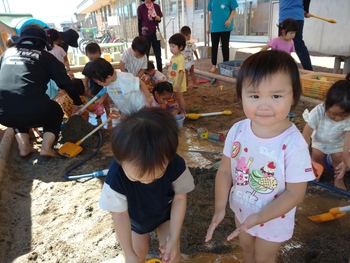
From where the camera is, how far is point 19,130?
125 inches

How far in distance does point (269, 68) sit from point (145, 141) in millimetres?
525

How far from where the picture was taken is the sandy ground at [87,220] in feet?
5.75

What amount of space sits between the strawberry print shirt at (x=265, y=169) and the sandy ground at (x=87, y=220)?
62cm

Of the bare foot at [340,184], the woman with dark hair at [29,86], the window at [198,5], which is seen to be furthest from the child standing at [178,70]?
the window at [198,5]

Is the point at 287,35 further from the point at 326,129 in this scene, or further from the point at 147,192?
the point at 147,192

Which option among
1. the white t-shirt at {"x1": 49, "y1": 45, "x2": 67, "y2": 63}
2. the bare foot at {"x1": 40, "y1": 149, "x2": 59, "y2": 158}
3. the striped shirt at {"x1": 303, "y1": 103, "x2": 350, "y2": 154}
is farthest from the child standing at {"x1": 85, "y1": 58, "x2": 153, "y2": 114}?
the striped shirt at {"x1": 303, "y1": 103, "x2": 350, "y2": 154}

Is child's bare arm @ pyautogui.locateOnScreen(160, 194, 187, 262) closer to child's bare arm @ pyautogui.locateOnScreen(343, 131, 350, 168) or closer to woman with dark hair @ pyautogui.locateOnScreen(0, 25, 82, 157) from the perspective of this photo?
child's bare arm @ pyautogui.locateOnScreen(343, 131, 350, 168)

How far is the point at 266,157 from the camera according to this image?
1.13m

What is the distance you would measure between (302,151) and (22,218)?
7.00ft

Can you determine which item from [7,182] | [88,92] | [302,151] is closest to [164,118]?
[302,151]

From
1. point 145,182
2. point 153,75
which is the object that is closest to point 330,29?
point 153,75

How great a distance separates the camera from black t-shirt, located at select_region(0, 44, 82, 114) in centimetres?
282

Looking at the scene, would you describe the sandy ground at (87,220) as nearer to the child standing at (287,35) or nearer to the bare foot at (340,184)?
the bare foot at (340,184)

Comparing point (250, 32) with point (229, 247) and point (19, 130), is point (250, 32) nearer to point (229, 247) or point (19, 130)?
point (19, 130)
